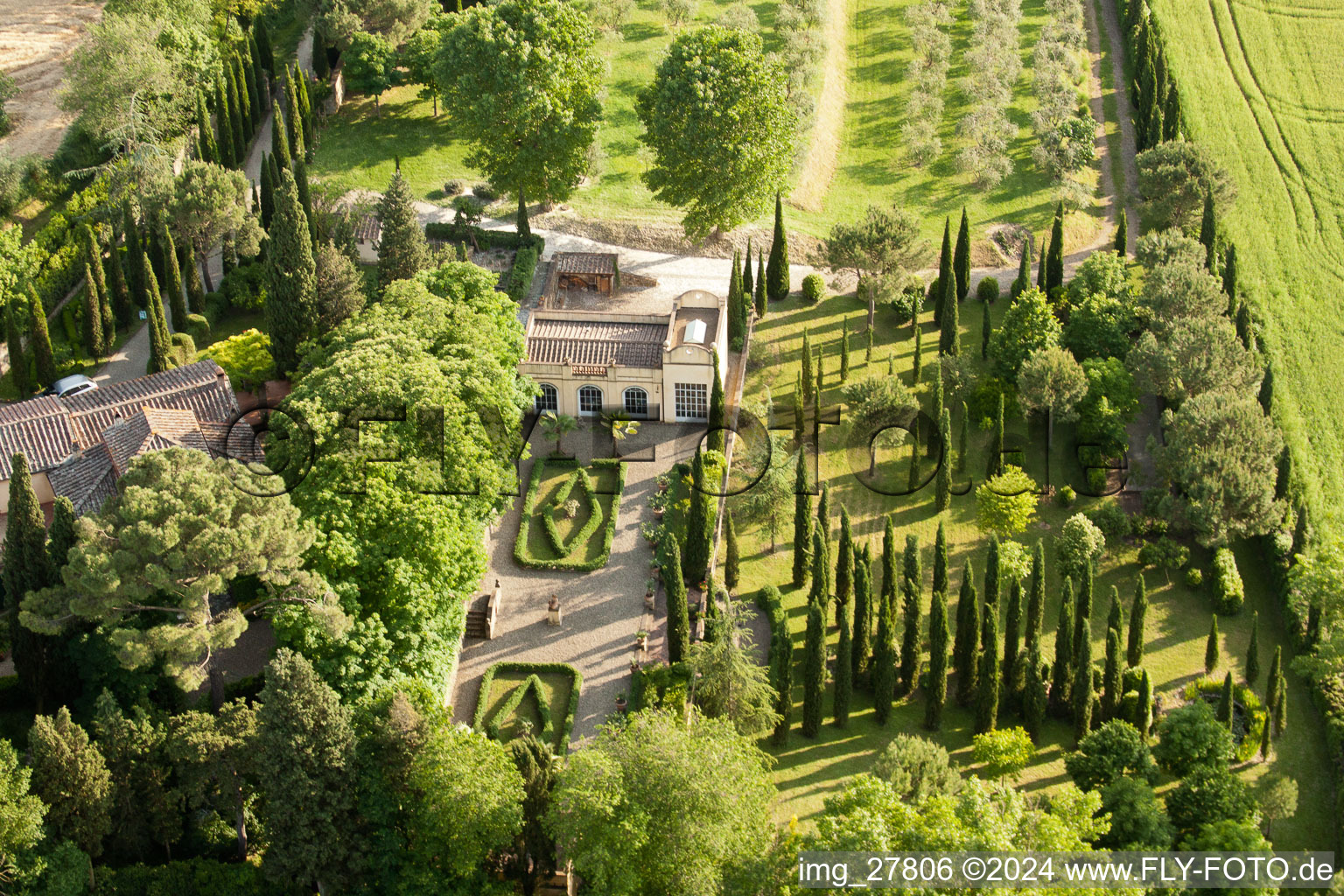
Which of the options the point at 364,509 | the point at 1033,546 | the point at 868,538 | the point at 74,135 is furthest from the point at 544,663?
the point at 74,135

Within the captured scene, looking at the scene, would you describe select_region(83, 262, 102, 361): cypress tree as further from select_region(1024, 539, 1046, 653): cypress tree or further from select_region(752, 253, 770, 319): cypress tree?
select_region(1024, 539, 1046, 653): cypress tree

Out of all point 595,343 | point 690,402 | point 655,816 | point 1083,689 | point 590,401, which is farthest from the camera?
point 590,401

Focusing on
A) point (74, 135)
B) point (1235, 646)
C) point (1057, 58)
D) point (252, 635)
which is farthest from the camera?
point (1057, 58)

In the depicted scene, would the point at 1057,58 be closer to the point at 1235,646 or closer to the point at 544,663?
the point at 1235,646

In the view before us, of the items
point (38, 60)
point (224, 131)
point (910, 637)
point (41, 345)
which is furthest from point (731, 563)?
point (38, 60)

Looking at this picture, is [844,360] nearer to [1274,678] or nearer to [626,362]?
[626,362]

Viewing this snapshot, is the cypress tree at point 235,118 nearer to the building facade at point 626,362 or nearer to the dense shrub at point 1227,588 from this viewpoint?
the building facade at point 626,362
